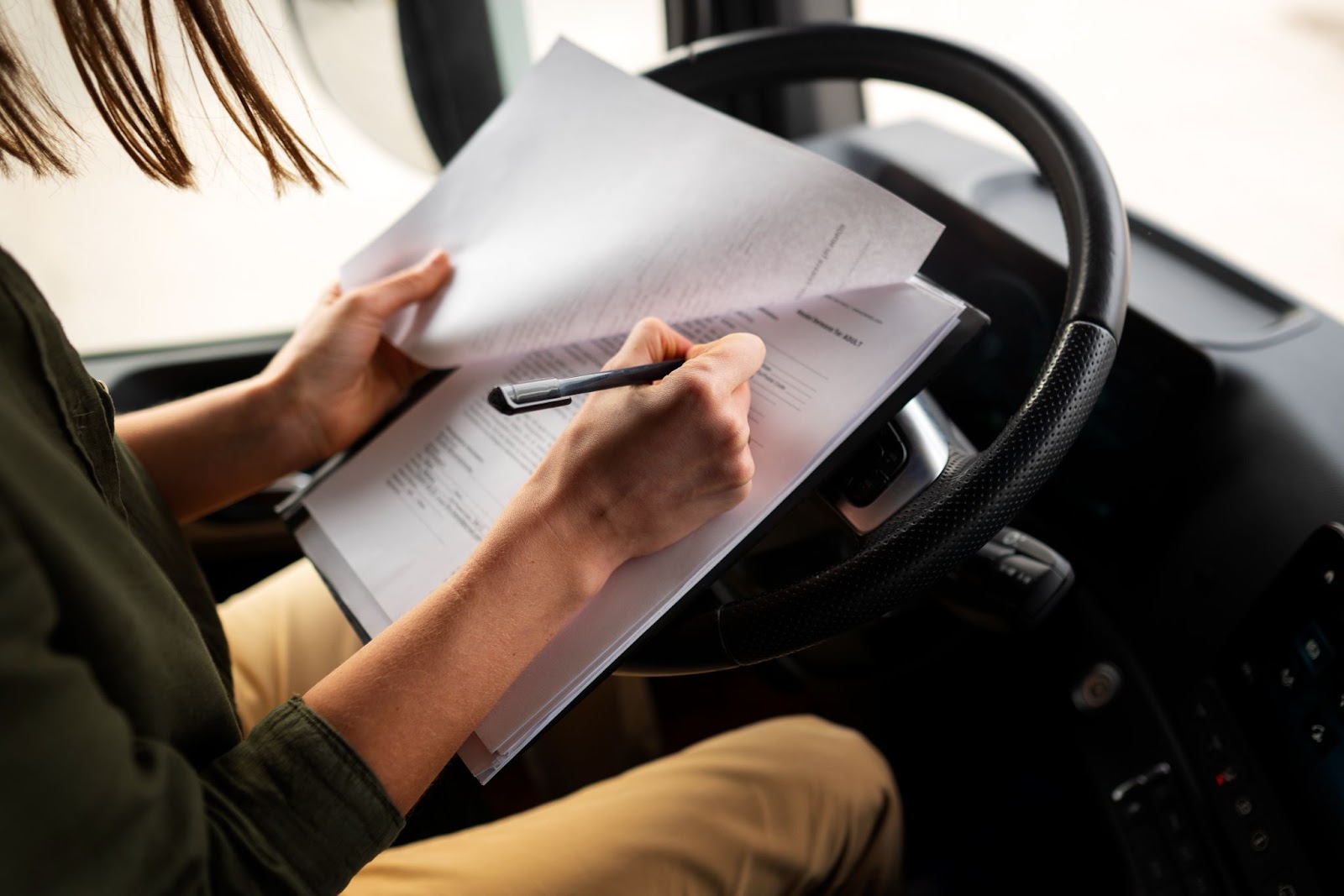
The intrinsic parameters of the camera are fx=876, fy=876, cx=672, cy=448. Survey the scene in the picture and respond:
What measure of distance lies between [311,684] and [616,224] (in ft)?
1.51

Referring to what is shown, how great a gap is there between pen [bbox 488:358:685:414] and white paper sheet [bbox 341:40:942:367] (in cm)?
10

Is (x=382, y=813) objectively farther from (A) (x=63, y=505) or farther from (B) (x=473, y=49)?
(B) (x=473, y=49)

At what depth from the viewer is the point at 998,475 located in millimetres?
423

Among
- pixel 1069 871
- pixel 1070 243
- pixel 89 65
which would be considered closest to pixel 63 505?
pixel 89 65

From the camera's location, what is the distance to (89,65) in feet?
1.45

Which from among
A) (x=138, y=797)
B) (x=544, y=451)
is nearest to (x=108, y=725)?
(x=138, y=797)

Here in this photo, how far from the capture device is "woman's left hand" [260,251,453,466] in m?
0.65

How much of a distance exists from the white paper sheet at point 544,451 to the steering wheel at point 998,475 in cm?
3

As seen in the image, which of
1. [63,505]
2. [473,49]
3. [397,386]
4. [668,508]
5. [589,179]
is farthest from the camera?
[473,49]

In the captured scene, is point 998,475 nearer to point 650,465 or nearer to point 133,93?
point 650,465

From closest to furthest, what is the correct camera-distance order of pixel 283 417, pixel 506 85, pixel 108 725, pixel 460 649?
1. pixel 108 725
2. pixel 460 649
3. pixel 283 417
4. pixel 506 85

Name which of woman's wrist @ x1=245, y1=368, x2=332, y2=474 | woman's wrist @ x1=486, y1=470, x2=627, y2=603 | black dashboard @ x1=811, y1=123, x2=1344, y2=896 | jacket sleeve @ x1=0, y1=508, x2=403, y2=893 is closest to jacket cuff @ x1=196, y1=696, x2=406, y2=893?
jacket sleeve @ x1=0, y1=508, x2=403, y2=893

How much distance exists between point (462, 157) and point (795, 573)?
42 centimetres

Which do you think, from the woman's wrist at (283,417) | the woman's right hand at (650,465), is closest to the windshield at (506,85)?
the woman's wrist at (283,417)
